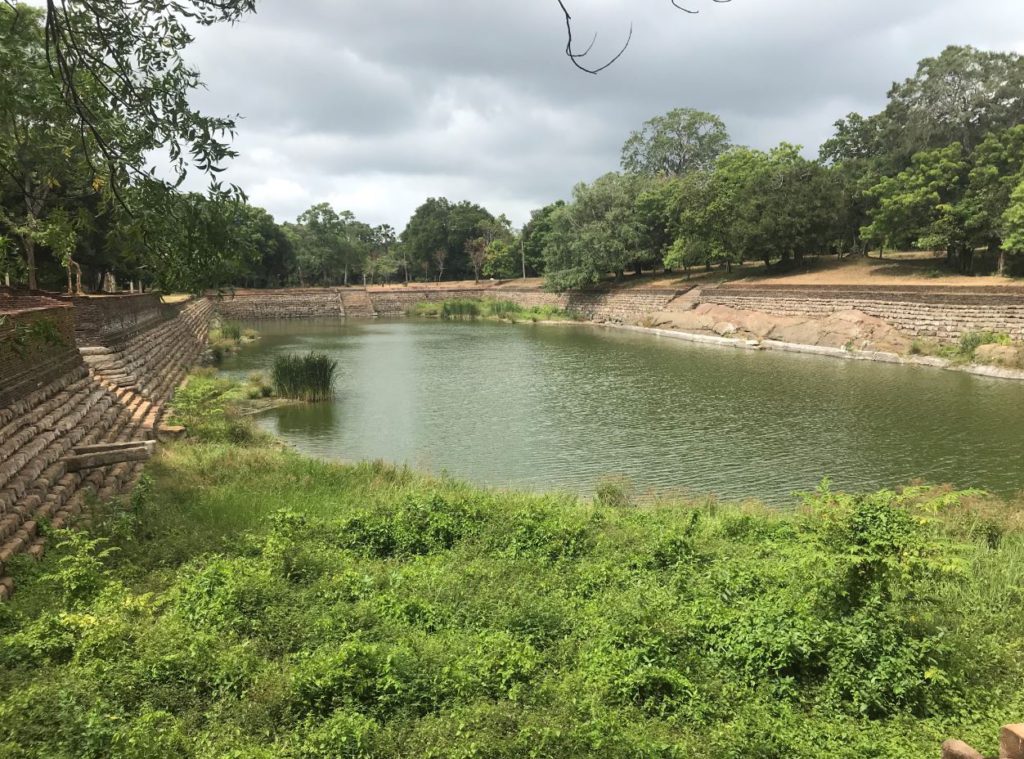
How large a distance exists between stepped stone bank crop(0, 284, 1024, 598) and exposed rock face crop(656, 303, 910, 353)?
0.62 meters

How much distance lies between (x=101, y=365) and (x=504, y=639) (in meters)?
11.7

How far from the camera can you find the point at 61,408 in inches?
353

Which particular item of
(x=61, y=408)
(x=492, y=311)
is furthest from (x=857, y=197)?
(x=61, y=408)

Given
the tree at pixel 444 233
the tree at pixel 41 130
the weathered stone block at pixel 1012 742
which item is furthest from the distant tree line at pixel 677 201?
the tree at pixel 444 233

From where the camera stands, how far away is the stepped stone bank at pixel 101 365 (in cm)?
683

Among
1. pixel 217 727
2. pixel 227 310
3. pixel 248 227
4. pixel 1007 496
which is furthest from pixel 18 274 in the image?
pixel 227 310

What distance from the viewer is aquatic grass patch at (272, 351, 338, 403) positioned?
1866 cm

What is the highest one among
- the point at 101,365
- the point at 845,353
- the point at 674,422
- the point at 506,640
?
the point at 101,365

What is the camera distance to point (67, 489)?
24.7ft

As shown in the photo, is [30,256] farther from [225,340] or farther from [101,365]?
[225,340]

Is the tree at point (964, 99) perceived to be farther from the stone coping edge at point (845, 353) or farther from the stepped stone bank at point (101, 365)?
the stone coping edge at point (845, 353)

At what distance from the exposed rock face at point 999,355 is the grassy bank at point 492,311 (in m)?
29.8

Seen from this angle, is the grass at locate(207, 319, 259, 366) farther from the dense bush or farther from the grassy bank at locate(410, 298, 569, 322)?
the dense bush

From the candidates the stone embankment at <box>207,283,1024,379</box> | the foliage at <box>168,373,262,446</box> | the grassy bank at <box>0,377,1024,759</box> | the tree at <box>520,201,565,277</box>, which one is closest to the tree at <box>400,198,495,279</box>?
the tree at <box>520,201,565,277</box>
